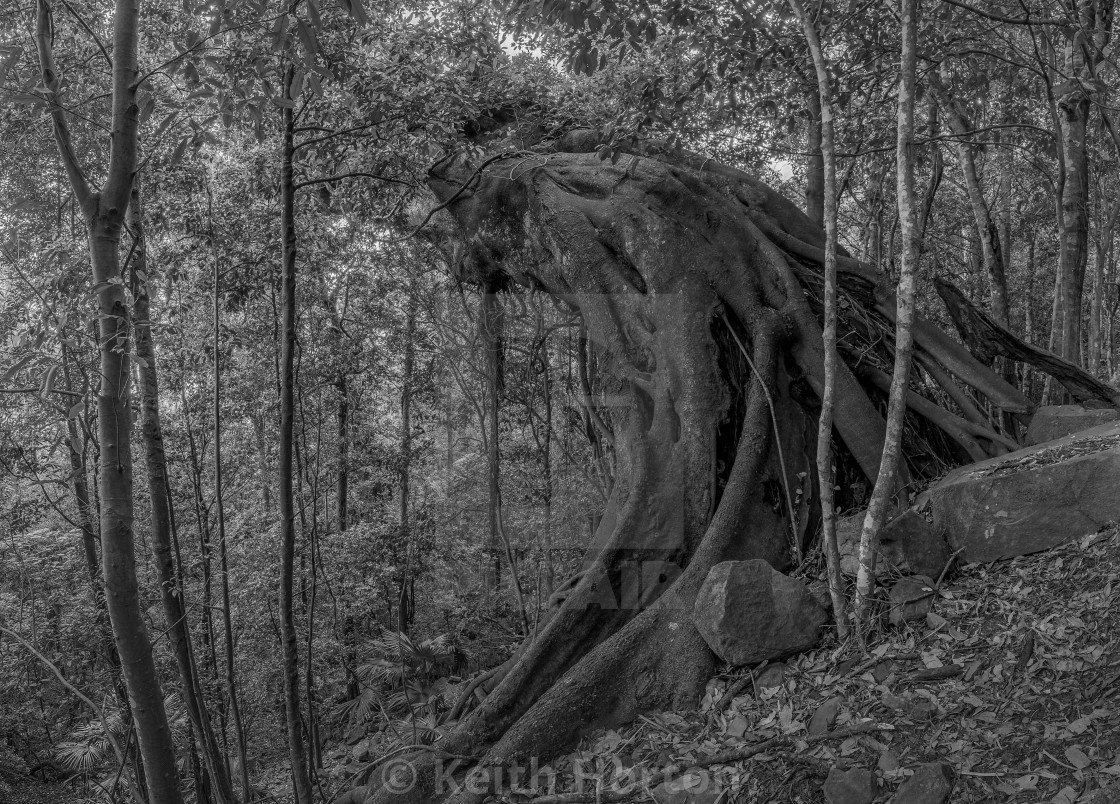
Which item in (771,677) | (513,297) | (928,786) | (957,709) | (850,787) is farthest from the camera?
(513,297)

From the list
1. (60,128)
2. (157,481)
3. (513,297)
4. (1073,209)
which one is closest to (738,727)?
(60,128)

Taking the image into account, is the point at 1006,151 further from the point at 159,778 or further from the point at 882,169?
the point at 159,778

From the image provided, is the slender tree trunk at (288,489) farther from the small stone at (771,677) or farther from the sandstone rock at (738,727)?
the small stone at (771,677)

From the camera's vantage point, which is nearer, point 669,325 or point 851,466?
point 851,466

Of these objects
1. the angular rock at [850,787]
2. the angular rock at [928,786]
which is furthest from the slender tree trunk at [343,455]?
the angular rock at [928,786]

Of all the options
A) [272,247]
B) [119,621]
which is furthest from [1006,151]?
[119,621]

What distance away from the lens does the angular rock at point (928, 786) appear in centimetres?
280

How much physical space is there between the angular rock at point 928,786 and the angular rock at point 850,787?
0.09 m

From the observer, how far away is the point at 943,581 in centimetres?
409

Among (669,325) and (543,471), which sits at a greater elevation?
(669,325)

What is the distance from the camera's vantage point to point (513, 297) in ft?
29.4

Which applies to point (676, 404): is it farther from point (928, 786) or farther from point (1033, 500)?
point (928, 786)

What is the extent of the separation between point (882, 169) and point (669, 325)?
14.5ft

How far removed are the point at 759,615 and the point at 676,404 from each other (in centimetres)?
177
